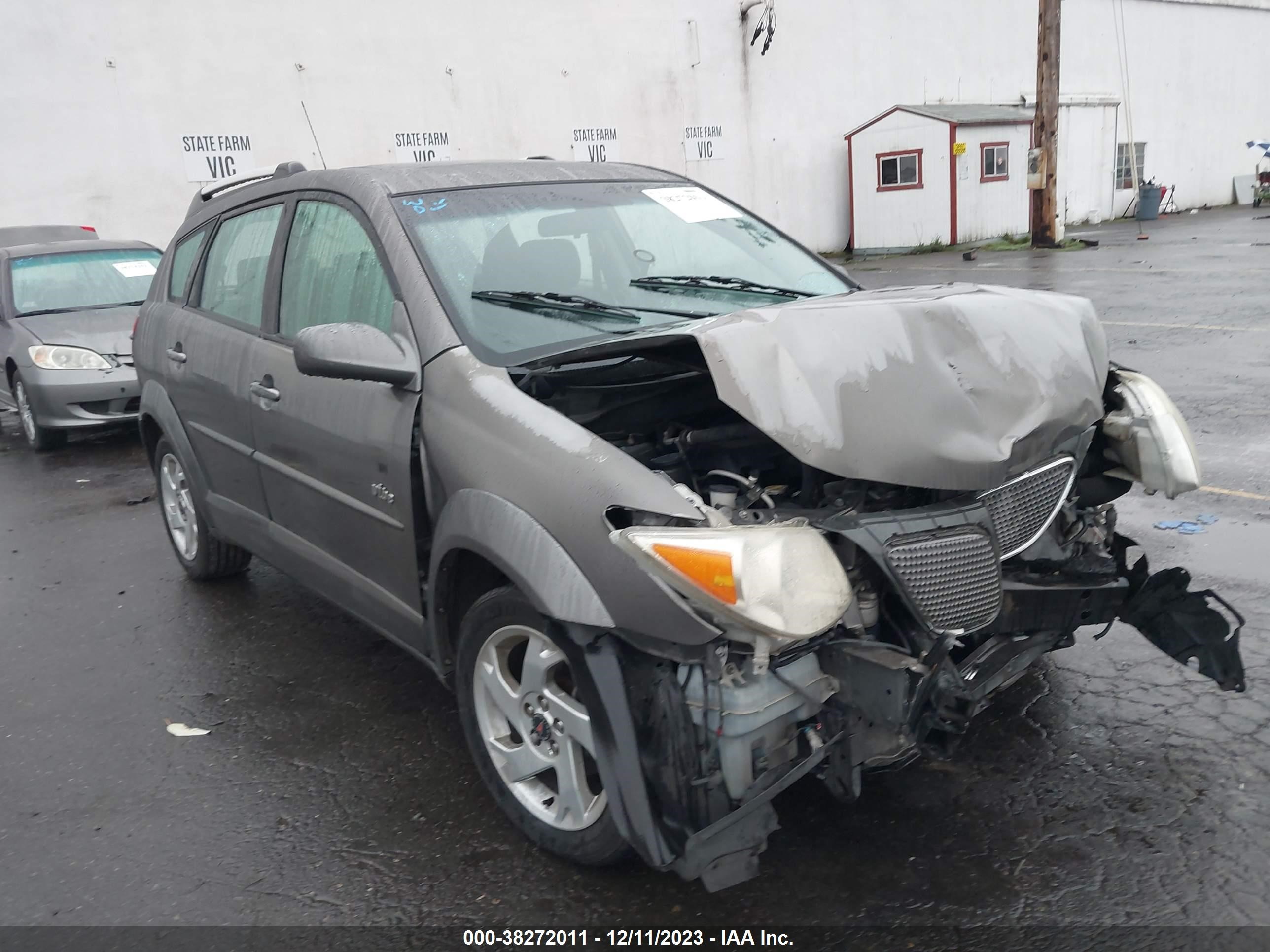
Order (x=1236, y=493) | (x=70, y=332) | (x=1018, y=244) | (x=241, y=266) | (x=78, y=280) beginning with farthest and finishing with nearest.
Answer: (x=1018, y=244)
(x=78, y=280)
(x=70, y=332)
(x=1236, y=493)
(x=241, y=266)

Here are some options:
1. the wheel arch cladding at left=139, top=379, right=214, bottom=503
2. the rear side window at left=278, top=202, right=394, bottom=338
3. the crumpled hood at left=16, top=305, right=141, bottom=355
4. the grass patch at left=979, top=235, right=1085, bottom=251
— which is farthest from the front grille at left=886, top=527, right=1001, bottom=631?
the grass patch at left=979, top=235, right=1085, bottom=251

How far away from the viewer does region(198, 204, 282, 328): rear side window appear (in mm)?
4141

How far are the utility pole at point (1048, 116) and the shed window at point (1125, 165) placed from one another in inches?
370

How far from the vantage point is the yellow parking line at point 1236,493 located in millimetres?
5402

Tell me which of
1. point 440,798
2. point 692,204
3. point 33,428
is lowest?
point 440,798

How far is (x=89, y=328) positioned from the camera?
9000 millimetres

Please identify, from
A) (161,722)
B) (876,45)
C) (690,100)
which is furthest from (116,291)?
(876,45)

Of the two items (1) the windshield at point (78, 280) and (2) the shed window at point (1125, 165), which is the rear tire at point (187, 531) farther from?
(2) the shed window at point (1125, 165)

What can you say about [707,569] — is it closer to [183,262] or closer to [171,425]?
[171,425]

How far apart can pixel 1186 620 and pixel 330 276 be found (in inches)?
115

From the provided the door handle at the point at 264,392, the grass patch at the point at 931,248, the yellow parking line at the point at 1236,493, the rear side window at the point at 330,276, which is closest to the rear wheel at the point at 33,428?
the door handle at the point at 264,392

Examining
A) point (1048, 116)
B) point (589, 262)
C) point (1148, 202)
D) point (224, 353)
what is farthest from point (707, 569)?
point (1148, 202)

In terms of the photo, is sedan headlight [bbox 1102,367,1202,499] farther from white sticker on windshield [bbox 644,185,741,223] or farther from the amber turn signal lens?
white sticker on windshield [bbox 644,185,741,223]

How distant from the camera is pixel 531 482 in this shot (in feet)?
8.77
